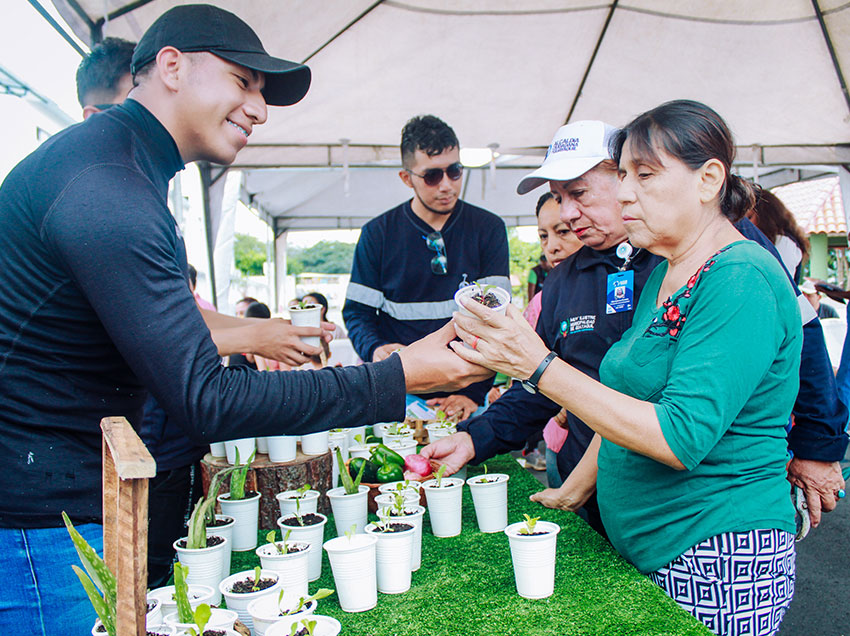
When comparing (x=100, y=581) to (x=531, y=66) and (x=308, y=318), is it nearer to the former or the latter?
(x=308, y=318)

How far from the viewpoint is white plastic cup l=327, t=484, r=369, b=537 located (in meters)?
2.04

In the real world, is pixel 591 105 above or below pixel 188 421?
above

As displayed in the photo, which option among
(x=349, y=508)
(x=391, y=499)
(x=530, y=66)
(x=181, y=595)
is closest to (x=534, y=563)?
(x=391, y=499)

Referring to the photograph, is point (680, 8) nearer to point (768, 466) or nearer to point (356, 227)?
point (768, 466)

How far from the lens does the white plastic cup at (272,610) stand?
1277 millimetres

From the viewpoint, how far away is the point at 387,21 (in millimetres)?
4852

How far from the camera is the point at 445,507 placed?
6.72 feet

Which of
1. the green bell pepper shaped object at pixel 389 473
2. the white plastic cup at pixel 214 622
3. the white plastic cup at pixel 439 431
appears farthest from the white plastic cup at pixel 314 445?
the white plastic cup at pixel 214 622

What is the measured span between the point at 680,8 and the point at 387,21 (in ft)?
7.30

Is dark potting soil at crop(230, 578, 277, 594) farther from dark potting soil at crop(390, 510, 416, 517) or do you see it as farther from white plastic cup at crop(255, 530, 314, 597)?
dark potting soil at crop(390, 510, 416, 517)

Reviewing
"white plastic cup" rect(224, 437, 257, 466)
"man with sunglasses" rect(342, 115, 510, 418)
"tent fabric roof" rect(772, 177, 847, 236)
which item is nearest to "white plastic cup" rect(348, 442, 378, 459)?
"white plastic cup" rect(224, 437, 257, 466)

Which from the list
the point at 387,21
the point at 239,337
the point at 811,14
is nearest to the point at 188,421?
the point at 239,337

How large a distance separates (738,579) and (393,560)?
0.86 metres

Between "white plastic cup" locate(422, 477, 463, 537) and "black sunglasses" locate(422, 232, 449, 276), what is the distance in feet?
6.07
